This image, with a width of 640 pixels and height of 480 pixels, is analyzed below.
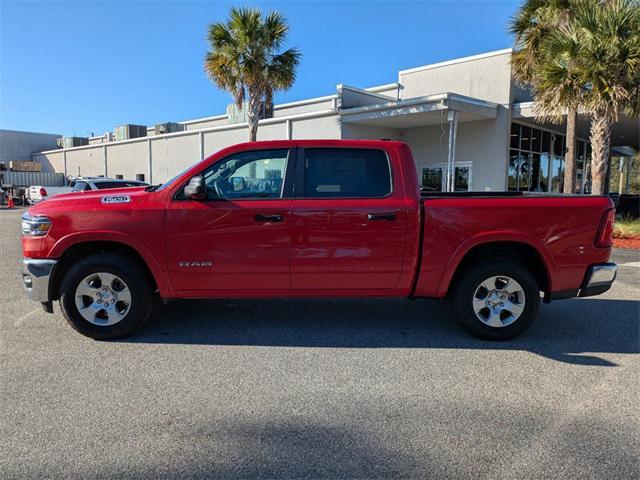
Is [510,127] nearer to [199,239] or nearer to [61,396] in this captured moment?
[199,239]

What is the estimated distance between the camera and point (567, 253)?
15.6 ft

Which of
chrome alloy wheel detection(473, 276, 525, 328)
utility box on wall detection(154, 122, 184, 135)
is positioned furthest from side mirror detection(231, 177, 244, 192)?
utility box on wall detection(154, 122, 184, 135)

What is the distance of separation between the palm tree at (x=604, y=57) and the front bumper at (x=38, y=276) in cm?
1326

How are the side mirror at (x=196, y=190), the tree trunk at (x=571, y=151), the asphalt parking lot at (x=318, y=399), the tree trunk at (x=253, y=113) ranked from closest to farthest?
the asphalt parking lot at (x=318, y=399) → the side mirror at (x=196, y=190) → the tree trunk at (x=571, y=151) → the tree trunk at (x=253, y=113)

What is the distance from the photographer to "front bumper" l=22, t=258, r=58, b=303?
15.1 ft

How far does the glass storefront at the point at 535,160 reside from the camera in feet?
67.3

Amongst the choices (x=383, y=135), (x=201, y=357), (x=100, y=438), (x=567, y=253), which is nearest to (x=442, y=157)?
(x=383, y=135)

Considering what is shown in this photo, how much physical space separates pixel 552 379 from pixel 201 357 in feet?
9.90

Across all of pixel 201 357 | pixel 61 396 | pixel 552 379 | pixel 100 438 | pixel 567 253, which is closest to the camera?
pixel 100 438

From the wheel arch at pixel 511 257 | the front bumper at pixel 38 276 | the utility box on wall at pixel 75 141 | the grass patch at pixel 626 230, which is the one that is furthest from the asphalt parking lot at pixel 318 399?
the utility box on wall at pixel 75 141

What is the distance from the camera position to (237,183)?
4781mm

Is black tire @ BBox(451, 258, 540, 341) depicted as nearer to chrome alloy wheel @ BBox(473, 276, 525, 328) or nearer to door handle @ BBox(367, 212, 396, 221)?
chrome alloy wheel @ BBox(473, 276, 525, 328)

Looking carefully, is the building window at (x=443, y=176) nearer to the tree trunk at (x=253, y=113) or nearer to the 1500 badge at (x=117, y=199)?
the tree trunk at (x=253, y=113)

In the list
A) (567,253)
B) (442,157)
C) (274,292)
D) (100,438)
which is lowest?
(100,438)
